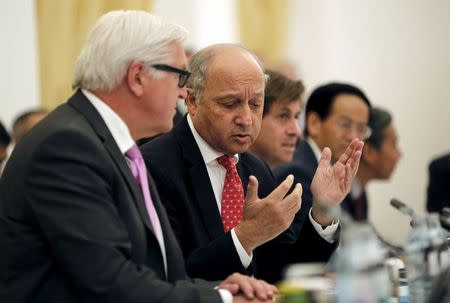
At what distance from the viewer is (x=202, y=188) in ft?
10.4

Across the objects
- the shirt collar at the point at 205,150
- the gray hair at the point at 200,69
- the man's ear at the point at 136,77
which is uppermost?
the man's ear at the point at 136,77

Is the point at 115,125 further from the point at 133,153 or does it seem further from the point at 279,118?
the point at 279,118

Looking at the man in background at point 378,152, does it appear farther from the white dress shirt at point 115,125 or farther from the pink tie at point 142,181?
the white dress shirt at point 115,125

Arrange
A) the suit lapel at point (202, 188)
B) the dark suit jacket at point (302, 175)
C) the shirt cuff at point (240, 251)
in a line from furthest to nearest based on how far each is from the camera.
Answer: the dark suit jacket at point (302, 175)
the suit lapel at point (202, 188)
the shirt cuff at point (240, 251)

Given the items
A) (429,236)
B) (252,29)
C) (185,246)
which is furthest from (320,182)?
(252,29)

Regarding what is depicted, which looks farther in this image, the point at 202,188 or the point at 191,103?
the point at 191,103

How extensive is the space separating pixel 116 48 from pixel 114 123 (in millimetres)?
207

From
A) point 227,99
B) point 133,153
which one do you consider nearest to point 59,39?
point 227,99

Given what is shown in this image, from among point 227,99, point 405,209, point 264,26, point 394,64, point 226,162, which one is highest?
point 227,99

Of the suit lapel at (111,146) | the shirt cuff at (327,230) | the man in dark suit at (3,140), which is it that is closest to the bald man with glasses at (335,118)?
the shirt cuff at (327,230)

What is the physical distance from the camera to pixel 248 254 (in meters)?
3.04

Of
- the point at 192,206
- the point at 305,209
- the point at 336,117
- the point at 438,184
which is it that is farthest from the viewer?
the point at 438,184

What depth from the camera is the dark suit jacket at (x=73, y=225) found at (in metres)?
2.36

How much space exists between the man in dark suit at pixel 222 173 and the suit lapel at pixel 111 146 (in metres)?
0.50
